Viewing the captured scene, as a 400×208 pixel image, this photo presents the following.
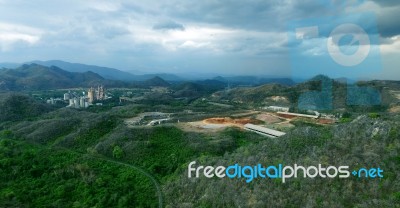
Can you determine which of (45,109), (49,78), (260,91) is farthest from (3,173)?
(49,78)

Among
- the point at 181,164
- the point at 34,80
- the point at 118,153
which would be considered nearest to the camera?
the point at 181,164

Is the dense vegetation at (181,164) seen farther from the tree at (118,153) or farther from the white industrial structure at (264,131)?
the white industrial structure at (264,131)

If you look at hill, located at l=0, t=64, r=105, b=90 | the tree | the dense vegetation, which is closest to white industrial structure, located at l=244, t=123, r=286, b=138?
the dense vegetation

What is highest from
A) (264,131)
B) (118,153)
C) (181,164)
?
(264,131)

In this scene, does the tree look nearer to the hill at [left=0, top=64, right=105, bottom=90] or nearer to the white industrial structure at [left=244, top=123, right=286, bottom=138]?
the white industrial structure at [left=244, top=123, right=286, bottom=138]

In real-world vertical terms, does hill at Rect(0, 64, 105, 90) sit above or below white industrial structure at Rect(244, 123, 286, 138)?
above

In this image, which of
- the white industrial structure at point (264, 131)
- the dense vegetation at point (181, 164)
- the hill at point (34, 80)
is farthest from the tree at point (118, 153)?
the hill at point (34, 80)

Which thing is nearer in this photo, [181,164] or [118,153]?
[181,164]

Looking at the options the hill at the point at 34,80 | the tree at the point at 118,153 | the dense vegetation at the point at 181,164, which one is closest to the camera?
Answer: the dense vegetation at the point at 181,164

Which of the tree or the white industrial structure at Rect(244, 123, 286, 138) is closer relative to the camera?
the tree

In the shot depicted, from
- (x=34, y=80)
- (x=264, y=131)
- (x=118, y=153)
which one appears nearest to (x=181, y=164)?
(x=118, y=153)

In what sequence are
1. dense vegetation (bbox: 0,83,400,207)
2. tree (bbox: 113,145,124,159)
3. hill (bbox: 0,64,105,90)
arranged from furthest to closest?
hill (bbox: 0,64,105,90)
tree (bbox: 113,145,124,159)
dense vegetation (bbox: 0,83,400,207)

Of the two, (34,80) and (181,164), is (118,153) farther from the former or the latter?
(34,80)
